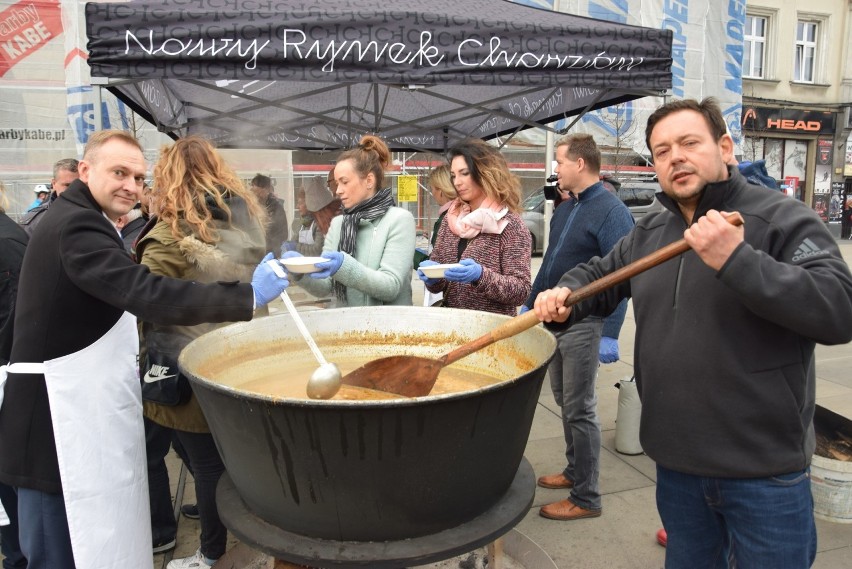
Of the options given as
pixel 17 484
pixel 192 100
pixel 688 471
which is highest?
pixel 192 100

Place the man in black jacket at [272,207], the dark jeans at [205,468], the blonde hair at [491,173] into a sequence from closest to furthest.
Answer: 1. the dark jeans at [205,468]
2. the blonde hair at [491,173]
3. the man in black jacket at [272,207]

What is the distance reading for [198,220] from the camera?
2.16m

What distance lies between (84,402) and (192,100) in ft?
14.5

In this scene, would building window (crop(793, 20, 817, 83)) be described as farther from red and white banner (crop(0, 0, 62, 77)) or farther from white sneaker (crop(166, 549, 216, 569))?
white sneaker (crop(166, 549, 216, 569))

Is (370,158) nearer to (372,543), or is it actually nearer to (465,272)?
(465,272)

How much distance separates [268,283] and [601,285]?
38.4 inches

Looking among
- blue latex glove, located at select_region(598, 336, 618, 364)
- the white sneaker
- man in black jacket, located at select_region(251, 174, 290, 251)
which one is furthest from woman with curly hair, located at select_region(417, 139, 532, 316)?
man in black jacket, located at select_region(251, 174, 290, 251)

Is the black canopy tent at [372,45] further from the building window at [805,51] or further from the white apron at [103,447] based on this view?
the building window at [805,51]

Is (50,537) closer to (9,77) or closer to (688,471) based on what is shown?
(688,471)

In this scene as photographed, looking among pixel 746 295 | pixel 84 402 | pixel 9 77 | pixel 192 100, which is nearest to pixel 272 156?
pixel 9 77

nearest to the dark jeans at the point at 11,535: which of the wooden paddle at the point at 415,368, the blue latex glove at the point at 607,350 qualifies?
the wooden paddle at the point at 415,368

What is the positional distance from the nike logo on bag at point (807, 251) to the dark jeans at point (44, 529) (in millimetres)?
2160

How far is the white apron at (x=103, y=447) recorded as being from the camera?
1.85 meters

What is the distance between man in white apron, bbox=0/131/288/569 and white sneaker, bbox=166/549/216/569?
637 mm
